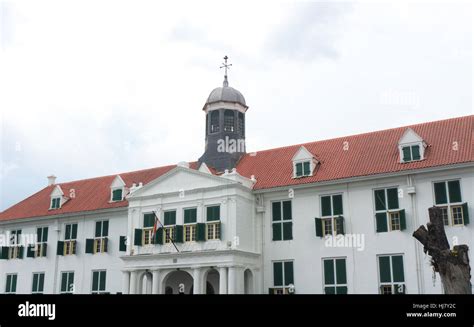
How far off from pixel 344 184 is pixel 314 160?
238 centimetres

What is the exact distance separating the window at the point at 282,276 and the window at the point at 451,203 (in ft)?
24.6

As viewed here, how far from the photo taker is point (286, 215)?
26281 millimetres

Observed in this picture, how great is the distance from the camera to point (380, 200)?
Answer: 24.2 m

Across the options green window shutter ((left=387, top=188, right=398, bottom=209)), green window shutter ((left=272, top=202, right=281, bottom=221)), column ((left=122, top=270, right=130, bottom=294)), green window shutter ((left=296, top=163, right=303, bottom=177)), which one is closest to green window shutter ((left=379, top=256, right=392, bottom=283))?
green window shutter ((left=387, top=188, right=398, bottom=209))

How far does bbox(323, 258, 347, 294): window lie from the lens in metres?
24.1

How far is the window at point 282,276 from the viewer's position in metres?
25.4

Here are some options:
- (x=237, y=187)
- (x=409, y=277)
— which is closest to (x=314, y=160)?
(x=237, y=187)

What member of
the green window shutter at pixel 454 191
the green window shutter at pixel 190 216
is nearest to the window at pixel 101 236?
the green window shutter at pixel 190 216

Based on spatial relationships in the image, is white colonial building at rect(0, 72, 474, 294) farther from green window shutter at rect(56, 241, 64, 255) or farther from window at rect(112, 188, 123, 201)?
green window shutter at rect(56, 241, 64, 255)

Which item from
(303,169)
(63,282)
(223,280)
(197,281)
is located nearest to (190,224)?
(197,281)

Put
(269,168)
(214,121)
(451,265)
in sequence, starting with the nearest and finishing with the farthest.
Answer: (451,265) < (269,168) < (214,121)

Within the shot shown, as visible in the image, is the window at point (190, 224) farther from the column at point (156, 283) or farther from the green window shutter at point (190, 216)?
the column at point (156, 283)
